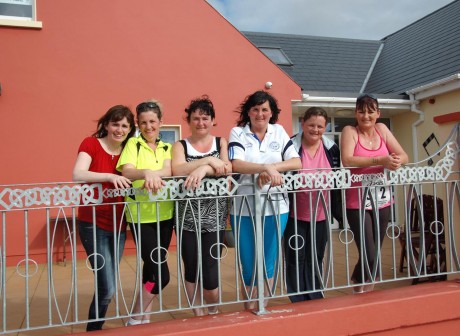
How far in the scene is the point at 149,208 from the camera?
2865 millimetres

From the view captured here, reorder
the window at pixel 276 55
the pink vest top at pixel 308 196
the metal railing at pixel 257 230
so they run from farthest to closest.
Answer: the window at pixel 276 55 < the pink vest top at pixel 308 196 < the metal railing at pixel 257 230

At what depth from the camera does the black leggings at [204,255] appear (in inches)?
115

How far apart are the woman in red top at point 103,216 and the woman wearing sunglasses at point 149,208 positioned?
0.34 feet

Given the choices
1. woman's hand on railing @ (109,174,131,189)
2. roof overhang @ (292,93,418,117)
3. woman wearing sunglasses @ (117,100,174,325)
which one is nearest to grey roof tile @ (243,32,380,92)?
roof overhang @ (292,93,418,117)

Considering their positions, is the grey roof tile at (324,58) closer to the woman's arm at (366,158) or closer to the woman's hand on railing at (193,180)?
the woman's arm at (366,158)

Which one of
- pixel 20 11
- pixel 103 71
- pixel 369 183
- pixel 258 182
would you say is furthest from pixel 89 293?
pixel 20 11

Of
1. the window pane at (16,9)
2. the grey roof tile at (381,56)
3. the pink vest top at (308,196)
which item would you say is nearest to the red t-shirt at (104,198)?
the pink vest top at (308,196)

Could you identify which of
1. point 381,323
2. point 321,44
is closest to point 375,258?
point 381,323

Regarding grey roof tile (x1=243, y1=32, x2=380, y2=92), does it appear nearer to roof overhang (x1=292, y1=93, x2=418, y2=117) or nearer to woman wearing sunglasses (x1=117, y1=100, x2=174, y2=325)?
roof overhang (x1=292, y1=93, x2=418, y2=117)

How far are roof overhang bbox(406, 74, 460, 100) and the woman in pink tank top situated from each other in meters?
5.37

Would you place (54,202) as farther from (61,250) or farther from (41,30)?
(41,30)

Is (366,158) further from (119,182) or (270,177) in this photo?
(119,182)

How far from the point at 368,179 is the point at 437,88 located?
20.6 ft

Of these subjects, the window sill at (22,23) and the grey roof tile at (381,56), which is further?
the grey roof tile at (381,56)
